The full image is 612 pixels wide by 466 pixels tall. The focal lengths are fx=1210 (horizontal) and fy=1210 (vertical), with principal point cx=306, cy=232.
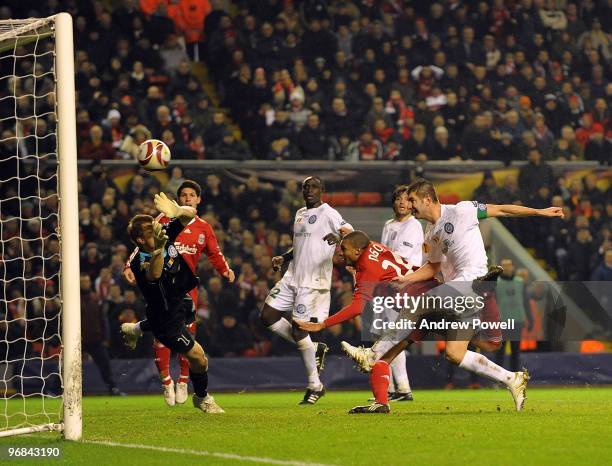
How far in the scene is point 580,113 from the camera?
74.4 feet

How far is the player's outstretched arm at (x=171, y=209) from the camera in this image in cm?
930

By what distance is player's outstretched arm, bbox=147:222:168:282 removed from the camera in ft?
31.3

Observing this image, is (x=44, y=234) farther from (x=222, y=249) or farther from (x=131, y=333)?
(x=131, y=333)

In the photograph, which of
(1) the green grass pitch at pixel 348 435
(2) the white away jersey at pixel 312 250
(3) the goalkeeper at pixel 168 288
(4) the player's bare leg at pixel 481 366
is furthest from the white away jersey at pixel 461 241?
(2) the white away jersey at pixel 312 250

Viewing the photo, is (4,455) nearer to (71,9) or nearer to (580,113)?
(71,9)

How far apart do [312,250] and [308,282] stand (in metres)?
0.36

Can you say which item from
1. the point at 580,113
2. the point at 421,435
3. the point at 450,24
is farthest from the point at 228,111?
the point at 421,435

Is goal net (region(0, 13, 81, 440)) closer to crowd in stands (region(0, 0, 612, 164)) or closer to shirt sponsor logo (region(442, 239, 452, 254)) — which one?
crowd in stands (region(0, 0, 612, 164))

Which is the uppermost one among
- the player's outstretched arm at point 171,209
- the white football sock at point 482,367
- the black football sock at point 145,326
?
the player's outstretched arm at point 171,209

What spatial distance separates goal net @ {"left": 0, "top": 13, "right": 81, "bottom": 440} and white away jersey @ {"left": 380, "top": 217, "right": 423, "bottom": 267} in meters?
3.79

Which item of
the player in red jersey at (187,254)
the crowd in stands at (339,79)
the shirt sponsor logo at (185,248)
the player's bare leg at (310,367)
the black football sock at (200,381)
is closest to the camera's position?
the black football sock at (200,381)

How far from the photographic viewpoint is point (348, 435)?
866cm

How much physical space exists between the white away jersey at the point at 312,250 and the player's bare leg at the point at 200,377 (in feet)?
8.40

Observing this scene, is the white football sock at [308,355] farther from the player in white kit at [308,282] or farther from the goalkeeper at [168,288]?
the goalkeeper at [168,288]
